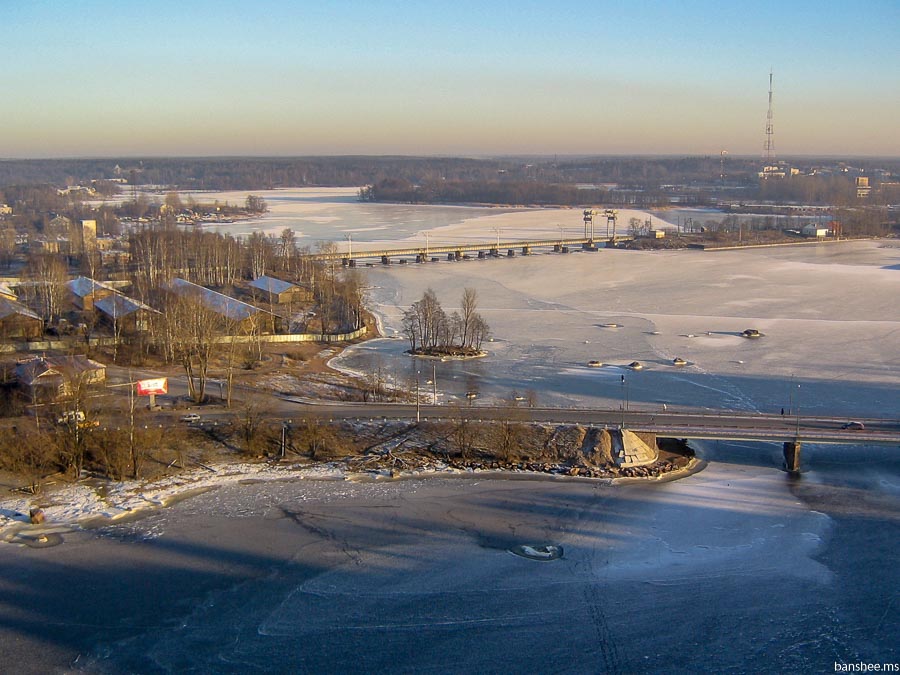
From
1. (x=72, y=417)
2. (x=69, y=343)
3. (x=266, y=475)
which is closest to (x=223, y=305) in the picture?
(x=69, y=343)

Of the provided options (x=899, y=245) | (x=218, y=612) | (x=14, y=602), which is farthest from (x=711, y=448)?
(x=899, y=245)

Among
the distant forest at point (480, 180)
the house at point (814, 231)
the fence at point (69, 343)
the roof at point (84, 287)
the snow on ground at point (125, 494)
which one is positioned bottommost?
the snow on ground at point (125, 494)

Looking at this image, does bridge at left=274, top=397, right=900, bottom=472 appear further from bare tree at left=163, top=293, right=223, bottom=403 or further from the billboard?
the billboard

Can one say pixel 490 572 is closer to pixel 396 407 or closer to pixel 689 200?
pixel 396 407

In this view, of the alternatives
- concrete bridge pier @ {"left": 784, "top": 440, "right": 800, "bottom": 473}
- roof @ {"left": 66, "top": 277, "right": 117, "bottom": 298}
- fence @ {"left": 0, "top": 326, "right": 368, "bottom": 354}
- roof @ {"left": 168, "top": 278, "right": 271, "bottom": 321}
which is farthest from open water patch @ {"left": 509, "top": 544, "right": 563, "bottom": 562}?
roof @ {"left": 66, "top": 277, "right": 117, "bottom": 298}

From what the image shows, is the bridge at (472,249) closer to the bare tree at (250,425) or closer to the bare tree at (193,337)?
the bare tree at (193,337)

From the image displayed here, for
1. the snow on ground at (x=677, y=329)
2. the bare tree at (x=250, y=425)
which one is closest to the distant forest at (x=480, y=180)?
the snow on ground at (x=677, y=329)
